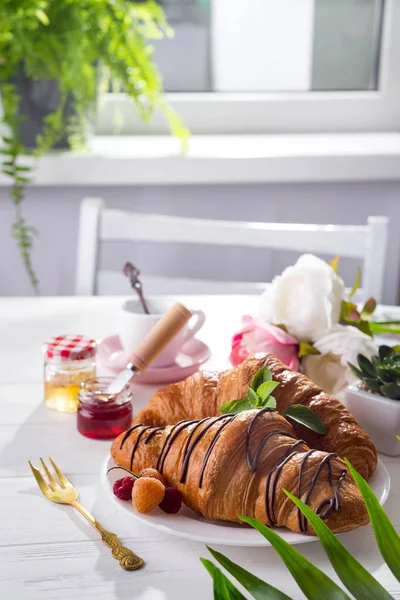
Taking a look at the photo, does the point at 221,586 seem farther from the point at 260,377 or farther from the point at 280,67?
the point at 280,67

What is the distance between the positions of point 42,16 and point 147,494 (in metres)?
1.28

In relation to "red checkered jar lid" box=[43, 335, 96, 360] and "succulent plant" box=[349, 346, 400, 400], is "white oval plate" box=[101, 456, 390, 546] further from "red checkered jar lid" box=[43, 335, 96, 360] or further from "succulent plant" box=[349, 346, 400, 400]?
"red checkered jar lid" box=[43, 335, 96, 360]

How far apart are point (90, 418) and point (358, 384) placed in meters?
0.31

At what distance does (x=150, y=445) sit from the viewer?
766 millimetres

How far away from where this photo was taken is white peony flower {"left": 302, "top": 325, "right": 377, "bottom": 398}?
97 centimetres

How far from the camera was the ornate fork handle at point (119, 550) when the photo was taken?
2.14 feet

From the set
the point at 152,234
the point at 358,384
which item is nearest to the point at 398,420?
the point at 358,384

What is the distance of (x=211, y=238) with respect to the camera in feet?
5.16

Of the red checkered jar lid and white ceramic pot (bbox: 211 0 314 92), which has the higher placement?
white ceramic pot (bbox: 211 0 314 92)

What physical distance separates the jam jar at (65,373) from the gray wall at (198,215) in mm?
1006

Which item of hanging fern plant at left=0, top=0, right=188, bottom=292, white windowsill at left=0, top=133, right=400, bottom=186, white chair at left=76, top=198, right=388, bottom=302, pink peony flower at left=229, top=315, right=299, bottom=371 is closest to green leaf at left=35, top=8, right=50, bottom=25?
hanging fern plant at left=0, top=0, right=188, bottom=292

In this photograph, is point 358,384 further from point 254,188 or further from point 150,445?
point 254,188

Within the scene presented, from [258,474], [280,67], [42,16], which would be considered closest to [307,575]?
[258,474]

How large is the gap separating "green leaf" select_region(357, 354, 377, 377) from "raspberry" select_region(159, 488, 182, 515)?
0.97ft
